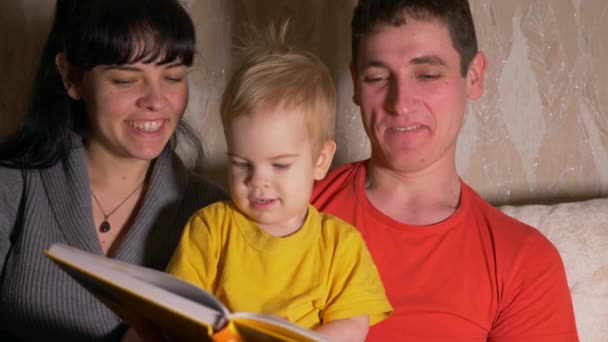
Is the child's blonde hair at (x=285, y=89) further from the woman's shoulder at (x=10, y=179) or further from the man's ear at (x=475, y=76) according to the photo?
the woman's shoulder at (x=10, y=179)

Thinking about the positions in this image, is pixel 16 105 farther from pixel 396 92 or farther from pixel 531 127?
pixel 531 127

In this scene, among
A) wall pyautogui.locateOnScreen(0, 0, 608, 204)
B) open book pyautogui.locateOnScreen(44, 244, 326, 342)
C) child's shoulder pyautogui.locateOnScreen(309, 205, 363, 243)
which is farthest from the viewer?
wall pyautogui.locateOnScreen(0, 0, 608, 204)

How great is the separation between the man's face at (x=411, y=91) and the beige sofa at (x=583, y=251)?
1.25 ft

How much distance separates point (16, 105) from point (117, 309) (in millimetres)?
1154

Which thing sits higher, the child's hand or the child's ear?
the child's ear

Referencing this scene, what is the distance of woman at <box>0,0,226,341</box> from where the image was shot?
1.80 meters

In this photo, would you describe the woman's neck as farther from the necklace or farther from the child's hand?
the child's hand

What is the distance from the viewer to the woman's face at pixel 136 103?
179cm

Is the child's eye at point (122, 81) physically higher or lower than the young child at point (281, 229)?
higher

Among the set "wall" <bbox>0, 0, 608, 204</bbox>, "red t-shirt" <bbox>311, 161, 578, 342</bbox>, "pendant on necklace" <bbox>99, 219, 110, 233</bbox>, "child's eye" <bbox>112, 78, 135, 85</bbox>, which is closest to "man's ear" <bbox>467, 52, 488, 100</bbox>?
"red t-shirt" <bbox>311, 161, 578, 342</bbox>

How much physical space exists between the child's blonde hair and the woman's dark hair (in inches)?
11.5

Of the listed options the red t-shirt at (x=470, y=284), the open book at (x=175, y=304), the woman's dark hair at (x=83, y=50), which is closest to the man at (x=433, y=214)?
the red t-shirt at (x=470, y=284)

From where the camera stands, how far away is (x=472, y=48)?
1853mm

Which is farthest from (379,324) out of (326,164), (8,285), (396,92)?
(8,285)
